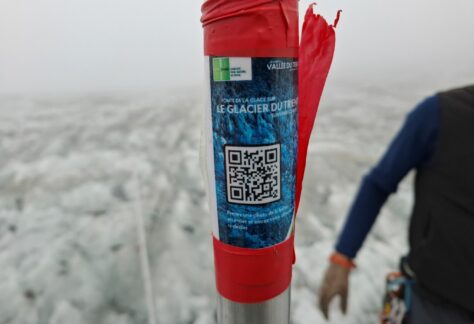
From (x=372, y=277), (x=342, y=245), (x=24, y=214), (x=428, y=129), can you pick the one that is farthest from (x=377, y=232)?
(x=24, y=214)

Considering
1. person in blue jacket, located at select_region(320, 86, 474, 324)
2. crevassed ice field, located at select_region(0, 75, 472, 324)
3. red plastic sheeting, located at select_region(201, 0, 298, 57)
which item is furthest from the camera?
crevassed ice field, located at select_region(0, 75, 472, 324)

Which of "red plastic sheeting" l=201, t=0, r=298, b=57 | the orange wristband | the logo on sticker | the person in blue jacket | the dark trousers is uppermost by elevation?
"red plastic sheeting" l=201, t=0, r=298, b=57

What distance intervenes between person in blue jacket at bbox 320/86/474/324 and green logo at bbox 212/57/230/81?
0.54 meters

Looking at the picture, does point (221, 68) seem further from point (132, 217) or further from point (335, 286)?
point (132, 217)

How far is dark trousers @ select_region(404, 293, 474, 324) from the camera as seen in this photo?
64cm

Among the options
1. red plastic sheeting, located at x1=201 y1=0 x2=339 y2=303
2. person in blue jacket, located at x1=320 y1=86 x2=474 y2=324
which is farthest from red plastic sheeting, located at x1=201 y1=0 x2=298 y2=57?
person in blue jacket, located at x1=320 y1=86 x2=474 y2=324

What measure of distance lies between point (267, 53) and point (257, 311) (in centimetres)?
20

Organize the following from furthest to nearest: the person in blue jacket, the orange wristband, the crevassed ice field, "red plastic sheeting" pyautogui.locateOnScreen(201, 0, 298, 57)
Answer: the crevassed ice field
the orange wristband
the person in blue jacket
"red plastic sheeting" pyautogui.locateOnScreen(201, 0, 298, 57)

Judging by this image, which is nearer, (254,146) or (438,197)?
(254,146)

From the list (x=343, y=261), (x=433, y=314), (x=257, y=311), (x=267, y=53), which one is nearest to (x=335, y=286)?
(x=343, y=261)

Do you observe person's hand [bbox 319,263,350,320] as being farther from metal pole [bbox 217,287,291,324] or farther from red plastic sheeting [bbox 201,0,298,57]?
red plastic sheeting [bbox 201,0,298,57]

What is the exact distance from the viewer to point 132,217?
48.4 inches

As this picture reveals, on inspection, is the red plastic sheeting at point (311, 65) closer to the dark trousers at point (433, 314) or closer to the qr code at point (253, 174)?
the qr code at point (253, 174)

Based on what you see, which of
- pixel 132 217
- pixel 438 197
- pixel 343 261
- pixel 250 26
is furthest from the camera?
pixel 132 217
